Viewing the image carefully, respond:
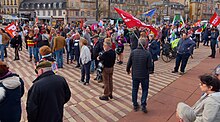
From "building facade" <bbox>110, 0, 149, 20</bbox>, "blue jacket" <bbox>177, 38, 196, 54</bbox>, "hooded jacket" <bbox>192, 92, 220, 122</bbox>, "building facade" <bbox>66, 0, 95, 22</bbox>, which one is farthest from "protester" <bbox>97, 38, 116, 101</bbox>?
"building facade" <bbox>110, 0, 149, 20</bbox>

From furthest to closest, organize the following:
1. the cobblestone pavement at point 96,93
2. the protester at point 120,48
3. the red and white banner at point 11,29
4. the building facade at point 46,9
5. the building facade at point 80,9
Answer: the building facade at point 80,9 → the building facade at point 46,9 → the protester at point 120,48 → the red and white banner at point 11,29 → the cobblestone pavement at point 96,93

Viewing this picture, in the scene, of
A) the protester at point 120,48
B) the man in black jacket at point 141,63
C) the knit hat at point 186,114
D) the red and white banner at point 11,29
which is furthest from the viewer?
the protester at point 120,48

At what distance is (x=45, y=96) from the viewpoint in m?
2.89

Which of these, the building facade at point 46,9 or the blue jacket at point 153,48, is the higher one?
the building facade at point 46,9

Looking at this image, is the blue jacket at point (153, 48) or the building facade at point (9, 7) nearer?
the blue jacket at point (153, 48)

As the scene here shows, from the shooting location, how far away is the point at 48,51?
4.28 meters

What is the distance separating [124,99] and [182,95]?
1796 mm

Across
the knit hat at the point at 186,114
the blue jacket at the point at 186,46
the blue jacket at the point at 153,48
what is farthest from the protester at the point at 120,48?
the knit hat at the point at 186,114

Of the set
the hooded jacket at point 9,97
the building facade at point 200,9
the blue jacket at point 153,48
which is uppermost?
the building facade at point 200,9

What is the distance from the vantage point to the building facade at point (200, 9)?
8631cm

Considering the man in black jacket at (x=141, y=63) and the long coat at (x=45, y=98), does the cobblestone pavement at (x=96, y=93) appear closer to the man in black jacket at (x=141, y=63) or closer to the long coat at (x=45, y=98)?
the man in black jacket at (x=141, y=63)

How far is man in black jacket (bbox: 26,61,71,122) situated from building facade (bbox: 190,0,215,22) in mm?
89717

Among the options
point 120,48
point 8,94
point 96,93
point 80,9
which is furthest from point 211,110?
point 80,9

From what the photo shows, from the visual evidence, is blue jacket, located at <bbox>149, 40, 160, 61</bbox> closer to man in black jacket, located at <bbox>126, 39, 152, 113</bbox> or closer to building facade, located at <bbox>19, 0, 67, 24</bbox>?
man in black jacket, located at <bbox>126, 39, 152, 113</bbox>
